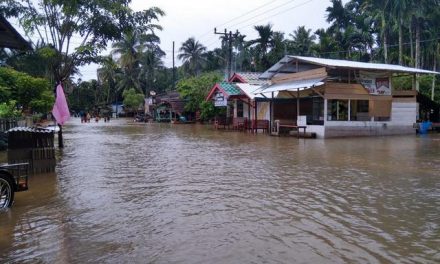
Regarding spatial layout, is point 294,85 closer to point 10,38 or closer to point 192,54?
point 10,38

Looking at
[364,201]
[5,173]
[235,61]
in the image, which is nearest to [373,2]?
[235,61]

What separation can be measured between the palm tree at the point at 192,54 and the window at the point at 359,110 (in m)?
46.7

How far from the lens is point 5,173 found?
714 cm

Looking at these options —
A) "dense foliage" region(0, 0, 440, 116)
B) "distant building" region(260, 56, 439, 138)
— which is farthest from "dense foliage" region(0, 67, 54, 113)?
"distant building" region(260, 56, 439, 138)

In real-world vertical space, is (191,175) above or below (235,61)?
below

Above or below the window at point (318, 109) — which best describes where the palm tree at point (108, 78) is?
above

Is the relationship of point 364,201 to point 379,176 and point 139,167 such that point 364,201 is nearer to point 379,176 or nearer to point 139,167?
point 379,176

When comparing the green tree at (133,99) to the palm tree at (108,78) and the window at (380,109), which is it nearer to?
the palm tree at (108,78)

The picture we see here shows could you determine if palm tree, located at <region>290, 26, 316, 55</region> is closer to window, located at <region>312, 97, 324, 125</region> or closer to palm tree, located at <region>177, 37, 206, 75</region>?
palm tree, located at <region>177, 37, 206, 75</region>

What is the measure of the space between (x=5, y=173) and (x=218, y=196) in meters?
3.89

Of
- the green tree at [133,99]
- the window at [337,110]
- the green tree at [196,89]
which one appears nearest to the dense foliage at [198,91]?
the green tree at [196,89]

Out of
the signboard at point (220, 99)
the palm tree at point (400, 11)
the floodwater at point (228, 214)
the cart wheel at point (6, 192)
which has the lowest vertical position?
the floodwater at point (228, 214)

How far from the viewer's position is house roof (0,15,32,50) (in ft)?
30.5

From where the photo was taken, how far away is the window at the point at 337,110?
25109 millimetres
